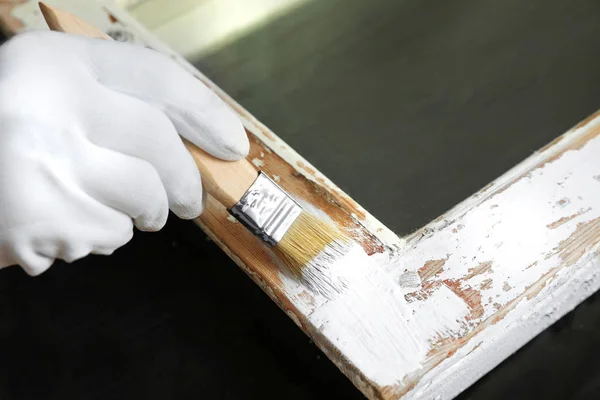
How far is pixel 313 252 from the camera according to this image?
621mm

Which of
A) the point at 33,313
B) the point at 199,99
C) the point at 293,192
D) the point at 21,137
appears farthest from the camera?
the point at 33,313

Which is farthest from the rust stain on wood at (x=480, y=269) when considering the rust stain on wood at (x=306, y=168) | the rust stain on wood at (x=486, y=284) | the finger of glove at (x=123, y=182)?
the finger of glove at (x=123, y=182)

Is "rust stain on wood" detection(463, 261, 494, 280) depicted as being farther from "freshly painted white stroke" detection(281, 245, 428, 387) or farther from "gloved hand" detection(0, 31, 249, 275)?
"gloved hand" detection(0, 31, 249, 275)

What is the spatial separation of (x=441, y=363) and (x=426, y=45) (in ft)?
2.18

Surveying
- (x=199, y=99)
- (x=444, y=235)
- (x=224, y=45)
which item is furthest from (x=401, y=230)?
(x=224, y=45)

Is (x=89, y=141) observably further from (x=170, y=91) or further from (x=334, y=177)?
(x=334, y=177)

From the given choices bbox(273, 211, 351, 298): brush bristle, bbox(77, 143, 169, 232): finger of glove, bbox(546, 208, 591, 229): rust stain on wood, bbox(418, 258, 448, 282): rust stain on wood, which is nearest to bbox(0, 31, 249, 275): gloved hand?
bbox(77, 143, 169, 232): finger of glove

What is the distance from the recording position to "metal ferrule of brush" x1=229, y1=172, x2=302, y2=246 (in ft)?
1.96

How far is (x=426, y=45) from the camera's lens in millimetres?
1043

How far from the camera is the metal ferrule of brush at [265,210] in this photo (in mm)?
597

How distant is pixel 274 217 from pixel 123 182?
0.59 feet

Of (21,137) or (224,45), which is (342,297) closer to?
(21,137)

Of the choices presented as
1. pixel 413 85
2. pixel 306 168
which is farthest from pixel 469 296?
pixel 413 85

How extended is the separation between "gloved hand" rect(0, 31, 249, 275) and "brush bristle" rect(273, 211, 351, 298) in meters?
0.12
